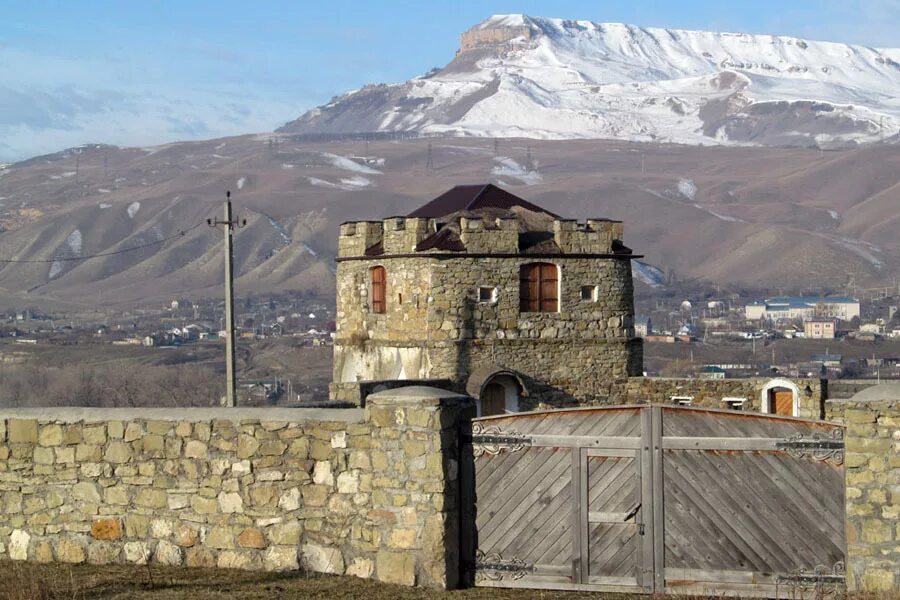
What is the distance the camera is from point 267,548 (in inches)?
509

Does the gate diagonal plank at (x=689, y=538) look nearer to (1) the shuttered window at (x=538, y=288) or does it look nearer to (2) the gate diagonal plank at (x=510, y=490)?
(2) the gate diagonal plank at (x=510, y=490)

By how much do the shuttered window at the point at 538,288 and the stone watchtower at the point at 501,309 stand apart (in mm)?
18

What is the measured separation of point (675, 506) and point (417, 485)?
6.49 ft

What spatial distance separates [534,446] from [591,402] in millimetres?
16811

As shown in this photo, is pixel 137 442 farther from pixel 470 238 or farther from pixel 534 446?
pixel 470 238

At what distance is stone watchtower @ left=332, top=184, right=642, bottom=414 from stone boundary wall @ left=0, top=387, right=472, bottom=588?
14.7m

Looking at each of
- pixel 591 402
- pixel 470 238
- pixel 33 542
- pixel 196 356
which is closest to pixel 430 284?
pixel 470 238

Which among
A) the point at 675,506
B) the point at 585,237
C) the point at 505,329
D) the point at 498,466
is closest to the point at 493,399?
the point at 505,329

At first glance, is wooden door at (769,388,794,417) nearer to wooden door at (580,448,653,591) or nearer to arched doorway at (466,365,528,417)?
arched doorway at (466,365,528,417)

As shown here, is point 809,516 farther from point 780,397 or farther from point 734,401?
point 734,401

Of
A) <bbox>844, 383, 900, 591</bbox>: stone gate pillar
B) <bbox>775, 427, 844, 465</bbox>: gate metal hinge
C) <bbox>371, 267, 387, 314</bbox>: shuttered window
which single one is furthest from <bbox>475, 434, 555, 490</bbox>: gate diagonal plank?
<bbox>371, 267, 387, 314</bbox>: shuttered window

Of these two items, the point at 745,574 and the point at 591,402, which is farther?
the point at 591,402

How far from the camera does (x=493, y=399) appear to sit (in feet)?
93.7

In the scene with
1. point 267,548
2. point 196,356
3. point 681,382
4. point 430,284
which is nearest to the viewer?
point 267,548
